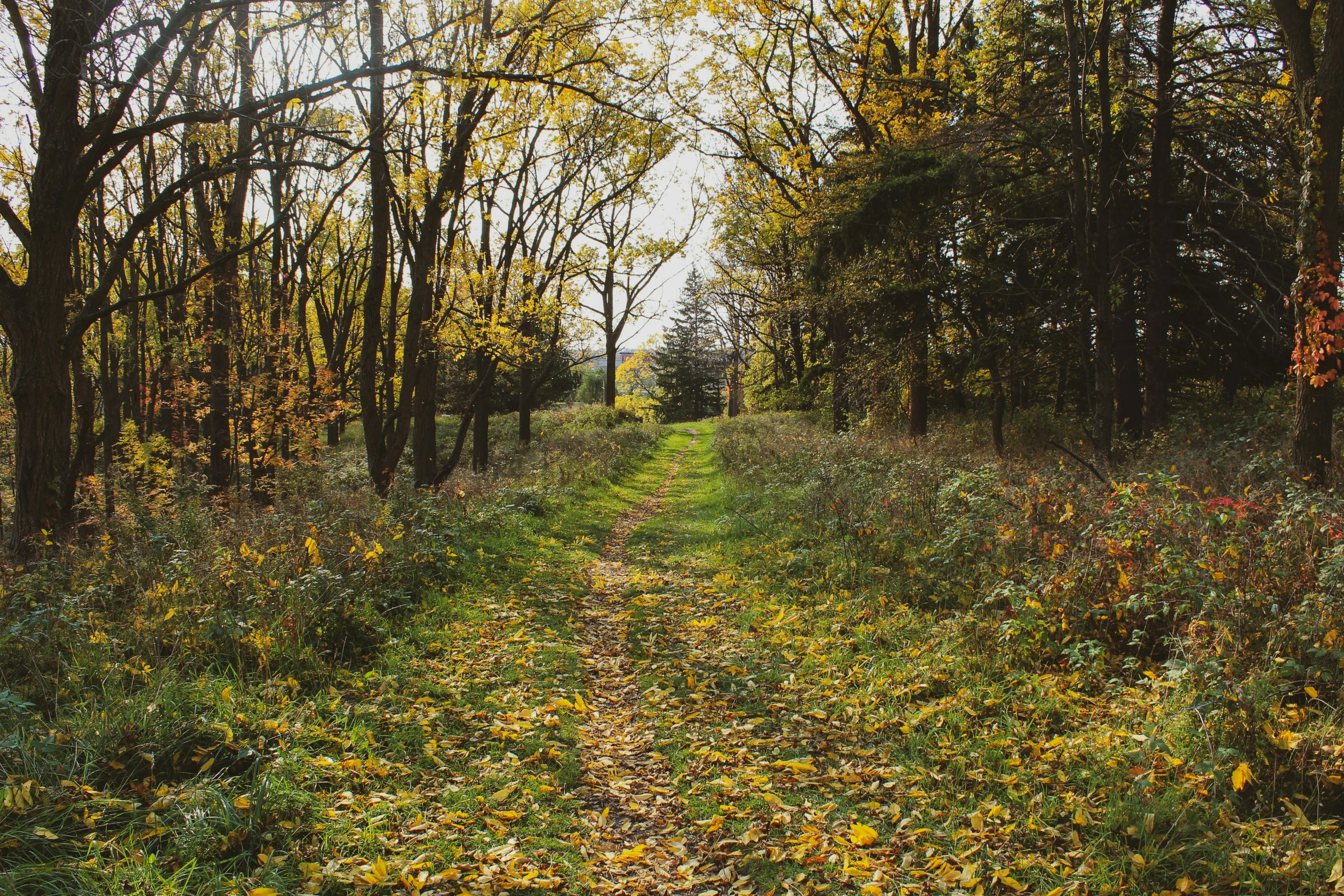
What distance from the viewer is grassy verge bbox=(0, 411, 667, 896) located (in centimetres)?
300

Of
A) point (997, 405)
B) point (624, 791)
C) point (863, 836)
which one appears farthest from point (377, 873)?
point (997, 405)

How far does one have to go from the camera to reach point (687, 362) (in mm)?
53438

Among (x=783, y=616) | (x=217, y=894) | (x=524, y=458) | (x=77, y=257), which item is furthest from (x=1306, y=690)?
(x=524, y=458)

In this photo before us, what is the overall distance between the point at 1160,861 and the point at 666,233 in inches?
855

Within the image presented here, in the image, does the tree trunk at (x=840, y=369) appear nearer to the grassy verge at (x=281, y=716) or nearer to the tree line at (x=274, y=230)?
the tree line at (x=274, y=230)

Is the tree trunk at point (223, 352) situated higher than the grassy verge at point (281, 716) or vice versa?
the tree trunk at point (223, 352)

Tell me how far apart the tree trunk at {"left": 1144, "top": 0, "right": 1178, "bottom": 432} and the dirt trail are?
9.72m

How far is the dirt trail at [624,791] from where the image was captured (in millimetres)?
3379

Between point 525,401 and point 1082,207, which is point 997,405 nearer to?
point 1082,207

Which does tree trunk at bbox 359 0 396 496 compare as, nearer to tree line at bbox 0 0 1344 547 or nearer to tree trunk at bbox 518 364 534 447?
tree line at bbox 0 0 1344 547

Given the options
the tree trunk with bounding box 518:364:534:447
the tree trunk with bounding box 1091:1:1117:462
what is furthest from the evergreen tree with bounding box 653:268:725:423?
the tree trunk with bounding box 1091:1:1117:462

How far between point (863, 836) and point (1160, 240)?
11.5m

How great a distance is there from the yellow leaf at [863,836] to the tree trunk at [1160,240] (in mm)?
10098

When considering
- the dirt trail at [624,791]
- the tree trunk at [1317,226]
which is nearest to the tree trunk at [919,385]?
the tree trunk at [1317,226]
